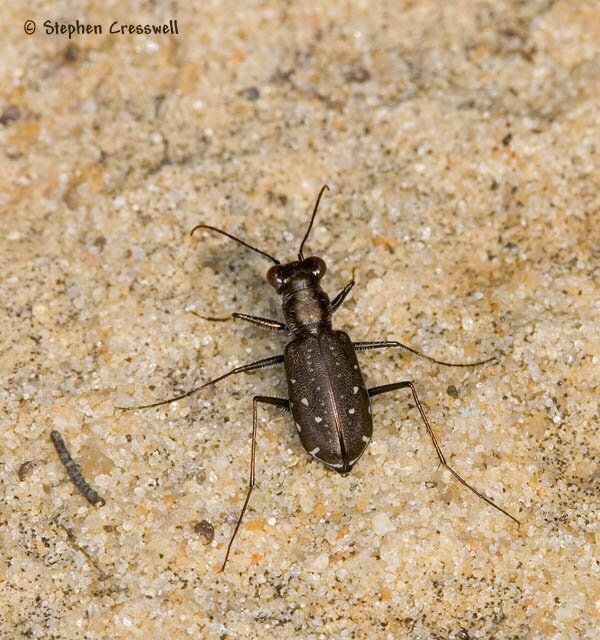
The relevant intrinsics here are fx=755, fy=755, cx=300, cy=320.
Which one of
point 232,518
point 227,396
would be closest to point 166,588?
point 232,518

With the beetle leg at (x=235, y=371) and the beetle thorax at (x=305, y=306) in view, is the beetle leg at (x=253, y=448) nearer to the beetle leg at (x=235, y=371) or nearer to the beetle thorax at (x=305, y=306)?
the beetle leg at (x=235, y=371)

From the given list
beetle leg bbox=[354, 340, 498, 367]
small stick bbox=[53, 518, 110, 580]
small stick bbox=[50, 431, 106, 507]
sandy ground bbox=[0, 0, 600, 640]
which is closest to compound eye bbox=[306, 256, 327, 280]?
sandy ground bbox=[0, 0, 600, 640]

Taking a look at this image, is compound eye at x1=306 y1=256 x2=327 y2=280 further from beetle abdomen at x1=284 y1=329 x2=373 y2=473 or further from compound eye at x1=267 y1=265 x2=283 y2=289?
beetle abdomen at x1=284 y1=329 x2=373 y2=473

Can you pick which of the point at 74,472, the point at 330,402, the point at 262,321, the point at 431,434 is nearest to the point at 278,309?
the point at 262,321

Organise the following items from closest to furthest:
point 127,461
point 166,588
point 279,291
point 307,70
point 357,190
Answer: point 166,588 < point 127,461 < point 279,291 < point 357,190 < point 307,70

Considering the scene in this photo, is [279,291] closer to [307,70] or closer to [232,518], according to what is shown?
[232,518]

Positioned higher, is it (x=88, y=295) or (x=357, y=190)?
(x=357, y=190)
